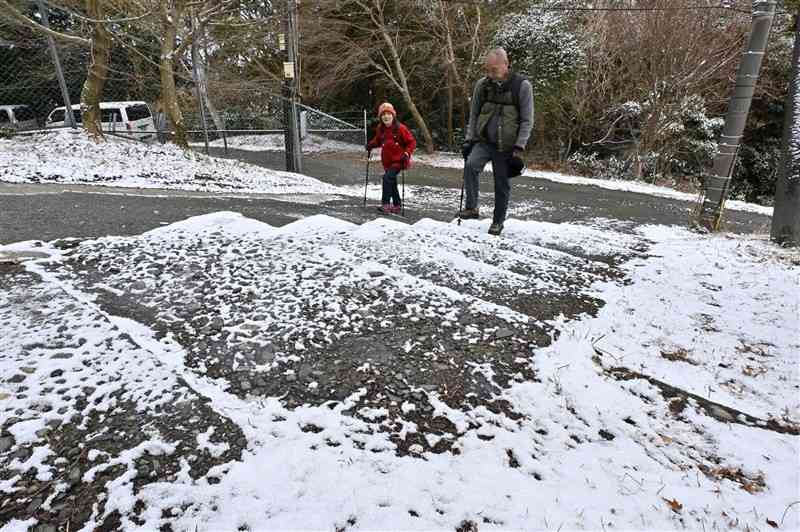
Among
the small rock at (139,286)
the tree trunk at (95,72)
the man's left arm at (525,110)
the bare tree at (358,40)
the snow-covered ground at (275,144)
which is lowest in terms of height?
the small rock at (139,286)

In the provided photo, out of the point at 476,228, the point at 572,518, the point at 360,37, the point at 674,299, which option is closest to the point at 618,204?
the point at 476,228

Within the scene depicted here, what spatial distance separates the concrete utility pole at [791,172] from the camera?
17.3 feet

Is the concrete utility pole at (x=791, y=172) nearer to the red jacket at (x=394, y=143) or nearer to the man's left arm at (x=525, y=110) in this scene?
the man's left arm at (x=525, y=110)

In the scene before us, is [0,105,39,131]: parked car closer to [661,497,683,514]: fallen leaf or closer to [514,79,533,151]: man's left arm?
[514,79,533,151]: man's left arm

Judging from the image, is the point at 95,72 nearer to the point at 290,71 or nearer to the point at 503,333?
the point at 290,71

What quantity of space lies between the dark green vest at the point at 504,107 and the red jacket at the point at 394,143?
6.22ft

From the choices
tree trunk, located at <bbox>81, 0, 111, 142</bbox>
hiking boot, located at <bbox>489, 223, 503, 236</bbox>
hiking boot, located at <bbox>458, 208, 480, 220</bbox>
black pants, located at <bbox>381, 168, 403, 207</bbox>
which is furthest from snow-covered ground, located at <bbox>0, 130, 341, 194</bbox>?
hiking boot, located at <bbox>489, 223, 503, 236</bbox>

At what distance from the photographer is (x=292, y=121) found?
11.7 meters

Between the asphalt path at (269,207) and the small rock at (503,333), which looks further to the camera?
the asphalt path at (269,207)

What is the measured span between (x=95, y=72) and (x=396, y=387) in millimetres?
10196

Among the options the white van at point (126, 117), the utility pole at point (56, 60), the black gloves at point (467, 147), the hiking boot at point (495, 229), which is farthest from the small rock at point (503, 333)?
the white van at point (126, 117)

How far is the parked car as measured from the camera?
41.3 ft

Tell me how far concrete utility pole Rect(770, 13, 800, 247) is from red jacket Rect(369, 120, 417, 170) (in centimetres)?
461

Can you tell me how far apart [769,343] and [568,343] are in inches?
53.5
